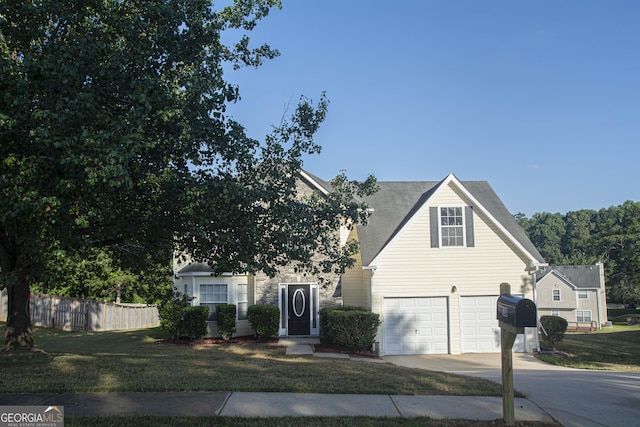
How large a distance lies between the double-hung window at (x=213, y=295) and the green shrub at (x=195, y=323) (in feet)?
4.07

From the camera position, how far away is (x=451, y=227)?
18.7 m

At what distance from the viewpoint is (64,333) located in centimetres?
2408

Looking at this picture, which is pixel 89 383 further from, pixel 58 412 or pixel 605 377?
pixel 605 377

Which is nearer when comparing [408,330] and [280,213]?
[280,213]

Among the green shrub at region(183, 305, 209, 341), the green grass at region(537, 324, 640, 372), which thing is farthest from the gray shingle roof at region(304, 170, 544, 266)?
the green shrub at region(183, 305, 209, 341)

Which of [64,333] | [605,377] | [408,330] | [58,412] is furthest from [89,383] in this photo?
[64,333]

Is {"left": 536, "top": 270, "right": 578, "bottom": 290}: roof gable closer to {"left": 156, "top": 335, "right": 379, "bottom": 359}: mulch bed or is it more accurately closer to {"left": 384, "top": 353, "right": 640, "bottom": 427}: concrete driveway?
{"left": 156, "top": 335, "right": 379, "bottom": 359}: mulch bed

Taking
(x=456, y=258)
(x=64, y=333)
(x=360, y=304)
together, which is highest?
(x=456, y=258)

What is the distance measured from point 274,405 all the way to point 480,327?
41.9 feet

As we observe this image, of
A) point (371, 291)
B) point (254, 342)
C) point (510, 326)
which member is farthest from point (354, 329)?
point (510, 326)

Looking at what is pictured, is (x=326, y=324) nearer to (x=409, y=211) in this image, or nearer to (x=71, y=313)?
(x=409, y=211)

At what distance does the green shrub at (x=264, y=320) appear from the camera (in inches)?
768

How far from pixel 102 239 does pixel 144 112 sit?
4.34m

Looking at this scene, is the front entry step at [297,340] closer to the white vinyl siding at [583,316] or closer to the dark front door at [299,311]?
the dark front door at [299,311]
